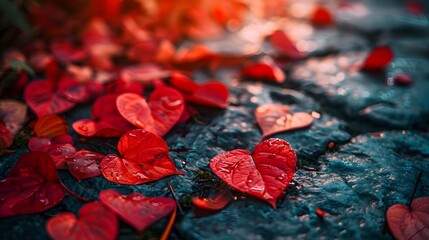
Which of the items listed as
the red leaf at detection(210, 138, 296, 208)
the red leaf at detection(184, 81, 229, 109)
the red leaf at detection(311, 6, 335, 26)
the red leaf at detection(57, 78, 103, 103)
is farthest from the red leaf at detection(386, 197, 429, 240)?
the red leaf at detection(311, 6, 335, 26)

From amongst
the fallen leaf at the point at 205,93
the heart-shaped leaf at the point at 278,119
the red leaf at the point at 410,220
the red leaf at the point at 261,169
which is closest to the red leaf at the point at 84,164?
the red leaf at the point at 261,169

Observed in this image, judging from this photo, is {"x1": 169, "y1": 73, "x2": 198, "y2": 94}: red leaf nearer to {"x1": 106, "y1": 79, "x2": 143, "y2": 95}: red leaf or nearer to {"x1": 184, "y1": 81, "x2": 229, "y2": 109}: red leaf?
{"x1": 184, "y1": 81, "x2": 229, "y2": 109}: red leaf

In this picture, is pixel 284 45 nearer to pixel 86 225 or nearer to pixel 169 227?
pixel 169 227

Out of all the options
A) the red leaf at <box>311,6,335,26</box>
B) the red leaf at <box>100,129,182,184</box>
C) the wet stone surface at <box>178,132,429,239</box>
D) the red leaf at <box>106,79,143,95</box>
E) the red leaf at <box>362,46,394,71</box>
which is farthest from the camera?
the red leaf at <box>311,6,335,26</box>

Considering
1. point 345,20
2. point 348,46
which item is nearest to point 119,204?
point 348,46

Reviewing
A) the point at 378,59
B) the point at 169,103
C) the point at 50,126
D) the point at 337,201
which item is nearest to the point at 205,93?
the point at 169,103
